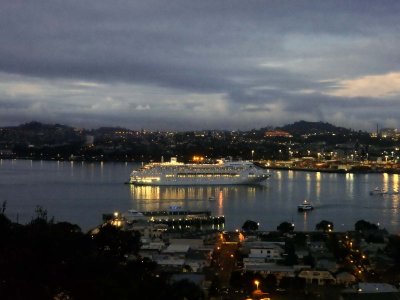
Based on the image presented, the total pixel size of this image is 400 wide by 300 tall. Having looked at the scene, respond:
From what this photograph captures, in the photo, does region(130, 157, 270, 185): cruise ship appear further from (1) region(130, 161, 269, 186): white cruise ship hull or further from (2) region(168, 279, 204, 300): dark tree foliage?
(2) region(168, 279, 204, 300): dark tree foliage

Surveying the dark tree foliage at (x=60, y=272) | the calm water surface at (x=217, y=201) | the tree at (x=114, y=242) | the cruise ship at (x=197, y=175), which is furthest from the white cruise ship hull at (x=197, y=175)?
the dark tree foliage at (x=60, y=272)

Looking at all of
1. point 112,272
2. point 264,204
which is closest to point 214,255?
point 112,272

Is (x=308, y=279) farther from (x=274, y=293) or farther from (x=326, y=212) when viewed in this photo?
(x=326, y=212)

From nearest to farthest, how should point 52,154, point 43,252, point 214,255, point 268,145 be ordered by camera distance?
point 43,252 → point 214,255 → point 52,154 → point 268,145

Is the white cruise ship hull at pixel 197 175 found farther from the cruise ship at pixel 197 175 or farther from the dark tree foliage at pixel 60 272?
the dark tree foliage at pixel 60 272

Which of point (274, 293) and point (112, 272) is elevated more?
point (112, 272)

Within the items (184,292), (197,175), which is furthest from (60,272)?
(197,175)
